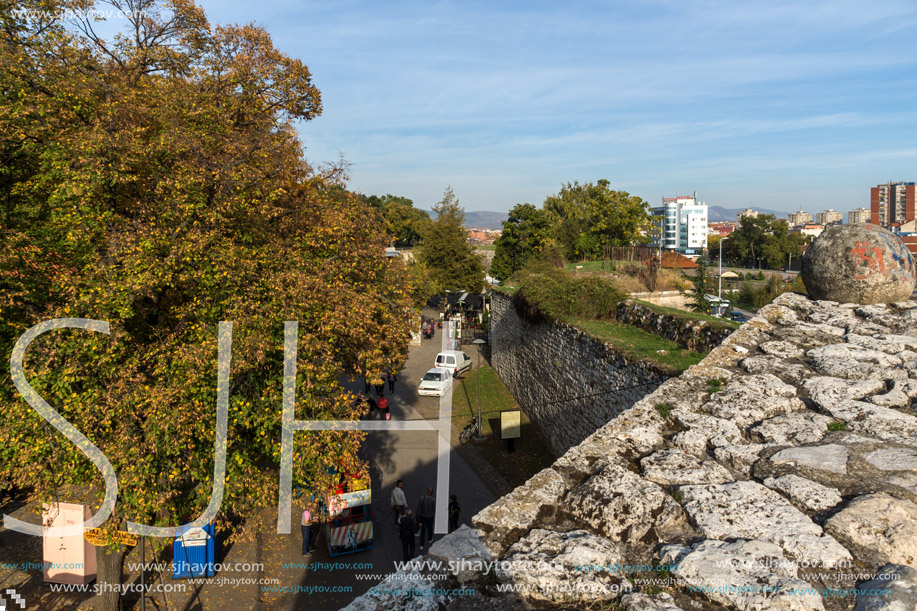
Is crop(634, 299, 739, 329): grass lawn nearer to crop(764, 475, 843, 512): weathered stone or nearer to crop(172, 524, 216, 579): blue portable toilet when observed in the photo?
crop(764, 475, 843, 512): weathered stone

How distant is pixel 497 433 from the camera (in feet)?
51.4

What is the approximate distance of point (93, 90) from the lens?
25.5 ft

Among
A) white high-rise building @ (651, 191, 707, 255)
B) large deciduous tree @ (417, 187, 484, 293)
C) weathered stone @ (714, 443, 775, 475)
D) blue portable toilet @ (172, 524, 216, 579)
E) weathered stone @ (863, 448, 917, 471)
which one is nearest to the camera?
weathered stone @ (863, 448, 917, 471)

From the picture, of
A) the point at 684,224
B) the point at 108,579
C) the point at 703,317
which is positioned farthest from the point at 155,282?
the point at 684,224

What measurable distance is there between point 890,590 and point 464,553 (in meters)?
2.05

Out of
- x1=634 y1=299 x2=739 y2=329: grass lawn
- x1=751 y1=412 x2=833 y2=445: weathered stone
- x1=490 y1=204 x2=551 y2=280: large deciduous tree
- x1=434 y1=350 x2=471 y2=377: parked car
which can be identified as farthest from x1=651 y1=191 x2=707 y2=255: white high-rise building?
x1=751 y1=412 x2=833 y2=445: weathered stone

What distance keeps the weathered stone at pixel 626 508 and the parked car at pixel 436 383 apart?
1625 cm

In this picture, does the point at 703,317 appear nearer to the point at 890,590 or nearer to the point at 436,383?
the point at 890,590

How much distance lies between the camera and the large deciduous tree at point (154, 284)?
19.4 feet

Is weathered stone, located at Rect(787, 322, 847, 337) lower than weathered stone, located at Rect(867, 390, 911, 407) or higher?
higher

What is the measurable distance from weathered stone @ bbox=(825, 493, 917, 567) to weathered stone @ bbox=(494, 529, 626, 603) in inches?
48.6

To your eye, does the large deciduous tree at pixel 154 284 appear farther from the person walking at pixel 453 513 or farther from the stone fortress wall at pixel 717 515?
the stone fortress wall at pixel 717 515

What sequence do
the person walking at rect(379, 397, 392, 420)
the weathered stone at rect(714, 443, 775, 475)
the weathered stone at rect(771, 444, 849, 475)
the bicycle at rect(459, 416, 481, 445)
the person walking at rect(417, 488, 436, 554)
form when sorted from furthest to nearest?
1. the person walking at rect(379, 397, 392, 420)
2. the bicycle at rect(459, 416, 481, 445)
3. the person walking at rect(417, 488, 436, 554)
4. the weathered stone at rect(714, 443, 775, 475)
5. the weathered stone at rect(771, 444, 849, 475)

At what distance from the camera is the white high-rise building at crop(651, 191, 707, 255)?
146 metres
